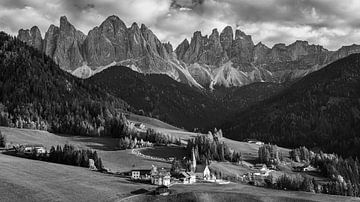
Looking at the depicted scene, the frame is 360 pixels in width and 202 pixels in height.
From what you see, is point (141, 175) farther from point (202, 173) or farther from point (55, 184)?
point (55, 184)

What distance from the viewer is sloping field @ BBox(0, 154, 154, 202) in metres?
106

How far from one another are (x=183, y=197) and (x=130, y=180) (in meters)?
27.6

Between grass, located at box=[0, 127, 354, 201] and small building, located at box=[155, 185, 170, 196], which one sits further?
small building, located at box=[155, 185, 170, 196]

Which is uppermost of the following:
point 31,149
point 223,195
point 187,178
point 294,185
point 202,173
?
point 31,149

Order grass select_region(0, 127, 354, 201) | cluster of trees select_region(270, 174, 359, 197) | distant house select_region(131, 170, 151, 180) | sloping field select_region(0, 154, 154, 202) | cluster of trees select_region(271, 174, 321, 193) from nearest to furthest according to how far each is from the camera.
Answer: sloping field select_region(0, 154, 154, 202) → grass select_region(0, 127, 354, 201) → distant house select_region(131, 170, 151, 180) → cluster of trees select_region(271, 174, 321, 193) → cluster of trees select_region(270, 174, 359, 197)

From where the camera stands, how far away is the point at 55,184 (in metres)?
120

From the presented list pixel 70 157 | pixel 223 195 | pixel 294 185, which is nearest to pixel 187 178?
pixel 223 195

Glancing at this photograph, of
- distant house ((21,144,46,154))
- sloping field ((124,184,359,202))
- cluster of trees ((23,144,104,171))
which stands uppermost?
distant house ((21,144,46,154))

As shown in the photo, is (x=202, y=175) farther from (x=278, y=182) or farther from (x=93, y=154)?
(x=93, y=154)

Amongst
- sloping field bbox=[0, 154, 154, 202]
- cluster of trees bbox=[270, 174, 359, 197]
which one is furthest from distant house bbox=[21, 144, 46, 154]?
cluster of trees bbox=[270, 174, 359, 197]

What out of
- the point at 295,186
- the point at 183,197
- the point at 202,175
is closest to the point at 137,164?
the point at 202,175

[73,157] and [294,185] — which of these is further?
[73,157]

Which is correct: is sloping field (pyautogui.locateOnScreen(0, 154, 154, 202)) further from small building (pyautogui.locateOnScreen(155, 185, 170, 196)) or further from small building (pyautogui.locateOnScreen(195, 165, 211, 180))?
small building (pyautogui.locateOnScreen(195, 165, 211, 180))

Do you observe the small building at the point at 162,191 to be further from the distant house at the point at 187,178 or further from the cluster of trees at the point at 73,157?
the cluster of trees at the point at 73,157
